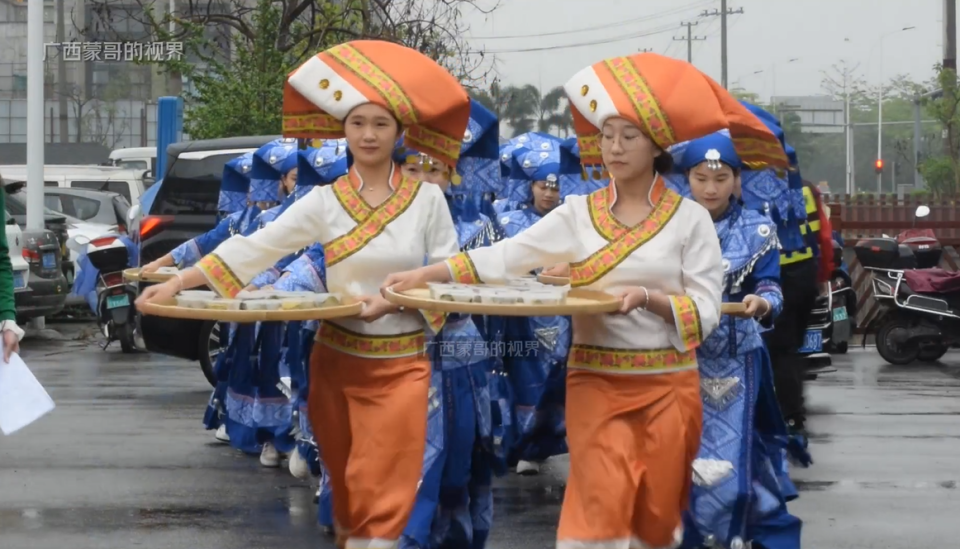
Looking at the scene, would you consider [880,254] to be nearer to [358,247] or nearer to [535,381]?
[535,381]

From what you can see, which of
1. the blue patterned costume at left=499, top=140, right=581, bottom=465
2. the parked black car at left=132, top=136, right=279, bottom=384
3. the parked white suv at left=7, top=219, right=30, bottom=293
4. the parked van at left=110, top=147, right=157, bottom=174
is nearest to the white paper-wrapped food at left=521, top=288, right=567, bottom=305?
the blue patterned costume at left=499, top=140, right=581, bottom=465

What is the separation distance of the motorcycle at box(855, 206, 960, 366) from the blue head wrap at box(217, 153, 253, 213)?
7.23 metres

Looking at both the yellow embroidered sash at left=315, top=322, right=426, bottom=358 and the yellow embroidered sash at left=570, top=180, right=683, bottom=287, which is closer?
the yellow embroidered sash at left=570, top=180, right=683, bottom=287

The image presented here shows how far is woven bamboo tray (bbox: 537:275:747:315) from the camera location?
5305 mm

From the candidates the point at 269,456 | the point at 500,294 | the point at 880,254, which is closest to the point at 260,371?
the point at 269,456

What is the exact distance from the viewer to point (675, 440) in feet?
16.9

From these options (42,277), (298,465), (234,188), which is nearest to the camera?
(298,465)

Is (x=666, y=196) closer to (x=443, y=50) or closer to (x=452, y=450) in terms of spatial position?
(x=452, y=450)

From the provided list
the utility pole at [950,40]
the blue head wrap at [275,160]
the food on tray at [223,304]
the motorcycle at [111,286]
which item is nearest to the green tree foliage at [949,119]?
the utility pole at [950,40]

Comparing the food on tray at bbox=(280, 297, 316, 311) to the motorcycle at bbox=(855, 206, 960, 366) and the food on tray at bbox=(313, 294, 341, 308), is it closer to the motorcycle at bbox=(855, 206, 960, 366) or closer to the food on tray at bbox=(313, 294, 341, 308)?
the food on tray at bbox=(313, 294, 341, 308)

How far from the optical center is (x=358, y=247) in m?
5.49

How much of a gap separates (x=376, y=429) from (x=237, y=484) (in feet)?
10.5

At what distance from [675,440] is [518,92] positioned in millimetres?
18296

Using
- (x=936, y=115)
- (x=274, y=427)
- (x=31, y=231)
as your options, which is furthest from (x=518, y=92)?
(x=274, y=427)
